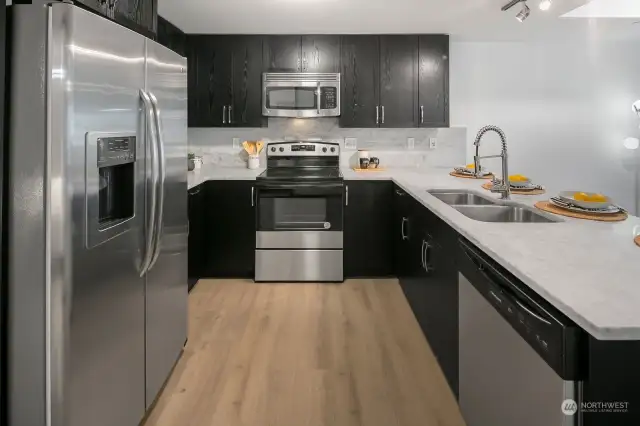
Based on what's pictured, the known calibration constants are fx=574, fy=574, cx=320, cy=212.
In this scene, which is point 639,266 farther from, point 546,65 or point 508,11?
point 546,65

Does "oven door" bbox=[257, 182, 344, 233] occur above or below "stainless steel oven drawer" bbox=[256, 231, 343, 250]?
above

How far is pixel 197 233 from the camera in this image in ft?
14.6

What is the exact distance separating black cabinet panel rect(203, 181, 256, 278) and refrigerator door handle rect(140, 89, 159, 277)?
97.5 inches

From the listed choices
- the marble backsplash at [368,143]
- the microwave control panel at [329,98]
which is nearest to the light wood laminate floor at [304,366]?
the marble backsplash at [368,143]

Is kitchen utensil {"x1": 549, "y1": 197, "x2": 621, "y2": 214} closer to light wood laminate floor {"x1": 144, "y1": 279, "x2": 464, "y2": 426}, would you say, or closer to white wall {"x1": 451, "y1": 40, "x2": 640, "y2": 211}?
light wood laminate floor {"x1": 144, "y1": 279, "x2": 464, "y2": 426}

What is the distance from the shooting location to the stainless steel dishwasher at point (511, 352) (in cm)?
127

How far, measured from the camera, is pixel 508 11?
13.9 feet

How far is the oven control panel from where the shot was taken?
17.5 ft

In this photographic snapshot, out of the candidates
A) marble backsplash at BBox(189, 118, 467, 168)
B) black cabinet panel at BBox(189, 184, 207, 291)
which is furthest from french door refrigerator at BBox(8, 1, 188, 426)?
marble backsplash at BBox(189, 118, 467, 168)

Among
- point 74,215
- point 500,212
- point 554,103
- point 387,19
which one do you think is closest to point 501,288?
point 74,215

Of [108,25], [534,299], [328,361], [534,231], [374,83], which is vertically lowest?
[328,361]

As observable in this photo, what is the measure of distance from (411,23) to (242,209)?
205 cm

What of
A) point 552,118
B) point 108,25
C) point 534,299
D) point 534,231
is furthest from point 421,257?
point 552,118

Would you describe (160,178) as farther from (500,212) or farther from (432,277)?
(500,212)
